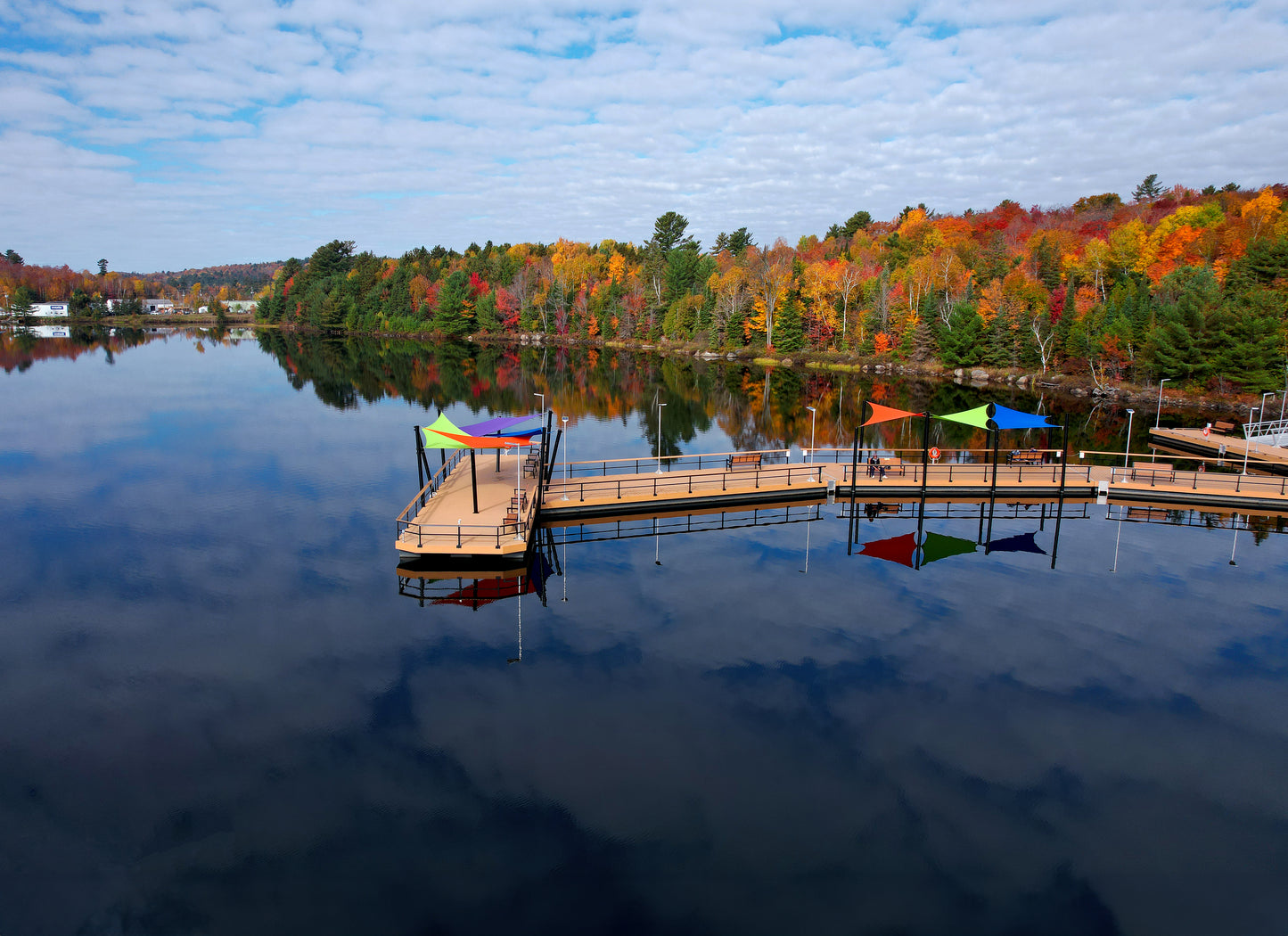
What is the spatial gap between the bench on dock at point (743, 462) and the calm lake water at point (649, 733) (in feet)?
16.2

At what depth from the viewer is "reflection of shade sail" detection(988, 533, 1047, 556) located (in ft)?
97.3

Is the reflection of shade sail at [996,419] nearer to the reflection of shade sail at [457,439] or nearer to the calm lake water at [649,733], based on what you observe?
the calm lake water at [649,733]

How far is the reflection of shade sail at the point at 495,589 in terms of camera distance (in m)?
24.1

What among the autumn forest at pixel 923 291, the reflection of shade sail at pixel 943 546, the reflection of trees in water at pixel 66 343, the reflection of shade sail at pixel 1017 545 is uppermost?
the autumn forest at pixel 923 291

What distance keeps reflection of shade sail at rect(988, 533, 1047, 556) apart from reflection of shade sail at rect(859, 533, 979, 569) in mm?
835

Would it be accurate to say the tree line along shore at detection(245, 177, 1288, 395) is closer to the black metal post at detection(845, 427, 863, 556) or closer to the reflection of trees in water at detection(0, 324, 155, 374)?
the reflection of trees in water at detection(0, 324, 155, 374)

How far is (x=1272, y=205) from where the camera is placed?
105m

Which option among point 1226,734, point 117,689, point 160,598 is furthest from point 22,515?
point 1226,734

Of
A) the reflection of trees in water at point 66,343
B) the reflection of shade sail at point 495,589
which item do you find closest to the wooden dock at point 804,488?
the reflection of shade sail at point 495,589

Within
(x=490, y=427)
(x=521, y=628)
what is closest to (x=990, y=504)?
(x=490, y=427)

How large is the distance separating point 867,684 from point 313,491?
2860 cm

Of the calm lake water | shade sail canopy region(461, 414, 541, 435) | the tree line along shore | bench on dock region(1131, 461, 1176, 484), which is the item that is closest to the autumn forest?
the tree line along shore

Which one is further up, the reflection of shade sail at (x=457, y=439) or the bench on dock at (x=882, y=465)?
Result: the reflection of shade sail at (x=457, y=439)

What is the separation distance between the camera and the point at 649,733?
1691 centimetres
